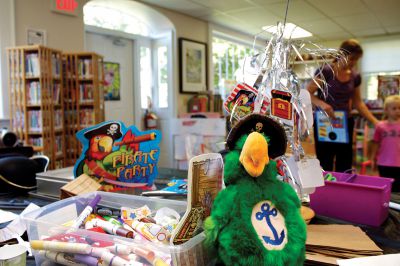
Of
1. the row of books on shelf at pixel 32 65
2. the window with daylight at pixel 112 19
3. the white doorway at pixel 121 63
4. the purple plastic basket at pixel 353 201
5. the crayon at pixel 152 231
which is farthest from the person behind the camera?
the white doorway at pixel 121 63

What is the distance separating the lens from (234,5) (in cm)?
408

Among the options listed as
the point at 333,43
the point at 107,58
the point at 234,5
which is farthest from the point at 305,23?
the point at 107,58

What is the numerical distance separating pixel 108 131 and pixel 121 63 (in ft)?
10.2

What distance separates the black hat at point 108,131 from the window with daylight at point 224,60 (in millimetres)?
4044

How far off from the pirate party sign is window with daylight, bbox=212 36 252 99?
402 cm

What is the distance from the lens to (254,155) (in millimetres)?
545

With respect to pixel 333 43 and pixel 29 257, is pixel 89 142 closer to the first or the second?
pixel 29 257

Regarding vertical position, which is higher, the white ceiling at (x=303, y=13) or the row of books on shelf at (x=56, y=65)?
the white ceiling at (x=303, y=13)

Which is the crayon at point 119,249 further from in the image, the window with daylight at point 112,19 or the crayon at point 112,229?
the window with daylight at point 112,19

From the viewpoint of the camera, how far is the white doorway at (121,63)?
3.74 metres

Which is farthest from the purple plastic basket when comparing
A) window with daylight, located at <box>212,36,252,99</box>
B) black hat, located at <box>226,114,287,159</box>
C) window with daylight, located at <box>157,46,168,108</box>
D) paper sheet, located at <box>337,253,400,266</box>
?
window with daylight, located at <box>212,36,252,99</box>

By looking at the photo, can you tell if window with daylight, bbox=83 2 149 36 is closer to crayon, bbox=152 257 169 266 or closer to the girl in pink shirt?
the girl in pink shirt

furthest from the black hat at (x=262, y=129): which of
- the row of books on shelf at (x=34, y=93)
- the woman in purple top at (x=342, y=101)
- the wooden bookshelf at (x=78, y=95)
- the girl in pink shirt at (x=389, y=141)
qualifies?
the wooden bookshelf at (x=78, y=95)

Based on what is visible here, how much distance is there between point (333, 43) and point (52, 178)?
657 cm
